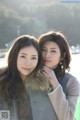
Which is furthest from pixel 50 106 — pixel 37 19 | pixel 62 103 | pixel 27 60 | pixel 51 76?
pixel 37 19

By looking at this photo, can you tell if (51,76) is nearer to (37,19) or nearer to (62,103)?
(62,103)

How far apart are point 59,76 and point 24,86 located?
0.27m

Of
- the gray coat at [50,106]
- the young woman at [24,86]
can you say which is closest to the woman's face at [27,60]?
the young woman at [24,86]

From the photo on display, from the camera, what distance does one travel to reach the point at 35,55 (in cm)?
252

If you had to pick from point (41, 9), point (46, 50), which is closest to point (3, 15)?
point (41, 9)

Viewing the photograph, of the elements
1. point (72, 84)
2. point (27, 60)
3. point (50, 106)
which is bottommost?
point (50, 106)

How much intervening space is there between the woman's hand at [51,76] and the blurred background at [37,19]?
46.9 metres

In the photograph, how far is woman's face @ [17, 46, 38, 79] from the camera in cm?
251

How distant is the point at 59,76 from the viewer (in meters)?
2.68

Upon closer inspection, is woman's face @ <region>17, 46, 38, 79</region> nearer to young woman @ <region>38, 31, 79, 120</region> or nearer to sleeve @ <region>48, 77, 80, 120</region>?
young woman @ <region>38, 31, 79, 120</region>

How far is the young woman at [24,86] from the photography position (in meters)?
2.49

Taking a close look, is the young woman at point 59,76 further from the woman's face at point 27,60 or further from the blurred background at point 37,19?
the blurred background at point 37,19

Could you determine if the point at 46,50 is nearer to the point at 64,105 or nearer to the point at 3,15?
the point at 64,105

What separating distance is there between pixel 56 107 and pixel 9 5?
58.0 metres
